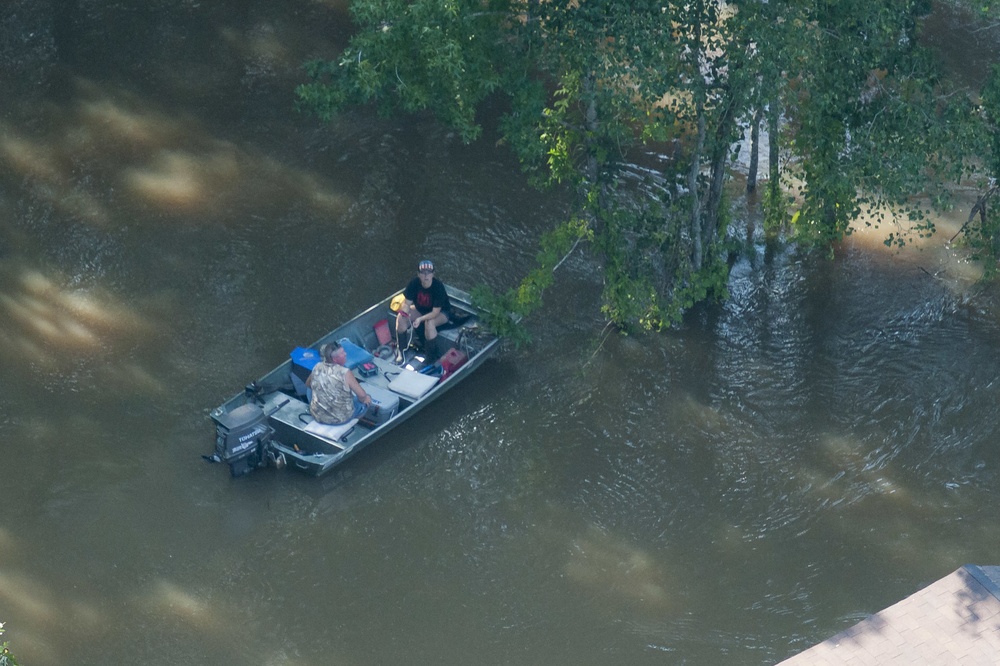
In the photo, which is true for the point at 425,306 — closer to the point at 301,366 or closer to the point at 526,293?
the point at 526,293

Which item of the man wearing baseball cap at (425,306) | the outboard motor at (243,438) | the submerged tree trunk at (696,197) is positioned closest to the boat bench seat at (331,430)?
the outboard motor at (243,438)

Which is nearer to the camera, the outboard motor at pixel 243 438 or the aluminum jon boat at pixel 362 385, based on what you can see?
the outboard motor at pixel 243 438

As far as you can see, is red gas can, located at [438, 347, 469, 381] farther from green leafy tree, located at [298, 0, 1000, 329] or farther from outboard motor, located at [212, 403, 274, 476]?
outboard motor, located at [212, 403, 274, 476]

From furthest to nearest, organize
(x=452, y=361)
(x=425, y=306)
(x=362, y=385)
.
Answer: (x=425, y=306) → (x=452, y=361) → (x=362, y=385)

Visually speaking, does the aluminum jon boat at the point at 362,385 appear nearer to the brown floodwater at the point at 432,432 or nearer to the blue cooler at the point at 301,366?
the blue cooler at the point at 301,366

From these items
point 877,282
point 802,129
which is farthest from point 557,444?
point 877,282

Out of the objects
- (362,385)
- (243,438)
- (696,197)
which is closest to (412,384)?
(362,385)
